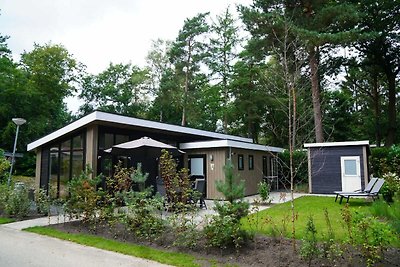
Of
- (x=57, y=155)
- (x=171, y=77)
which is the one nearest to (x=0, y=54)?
(x=171, y=77)

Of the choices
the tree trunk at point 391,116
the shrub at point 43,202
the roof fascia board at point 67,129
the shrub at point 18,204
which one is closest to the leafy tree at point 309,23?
the tree trunk at point 391,116

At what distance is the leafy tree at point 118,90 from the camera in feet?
99.9

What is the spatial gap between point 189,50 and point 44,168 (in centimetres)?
1614

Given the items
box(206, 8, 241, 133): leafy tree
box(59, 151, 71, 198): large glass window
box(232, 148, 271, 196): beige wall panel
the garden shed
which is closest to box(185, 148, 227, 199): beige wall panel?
box(232, 148, 271, 196): beige wall panel

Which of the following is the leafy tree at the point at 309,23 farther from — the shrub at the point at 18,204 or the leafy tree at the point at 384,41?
the shrub at the point at 18,204

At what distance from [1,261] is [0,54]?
88.0 feet

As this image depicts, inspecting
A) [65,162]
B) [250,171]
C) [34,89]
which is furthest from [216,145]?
[34,89]

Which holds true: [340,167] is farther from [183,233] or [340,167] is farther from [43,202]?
[43,202]

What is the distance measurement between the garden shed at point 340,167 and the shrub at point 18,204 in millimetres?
10321

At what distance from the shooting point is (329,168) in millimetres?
13727

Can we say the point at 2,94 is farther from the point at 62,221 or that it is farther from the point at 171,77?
the point at 62,221

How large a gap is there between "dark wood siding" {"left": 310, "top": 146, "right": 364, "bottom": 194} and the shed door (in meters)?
0.17

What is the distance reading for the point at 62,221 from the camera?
7965 mm

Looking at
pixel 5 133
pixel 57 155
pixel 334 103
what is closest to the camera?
pixel 57 155
